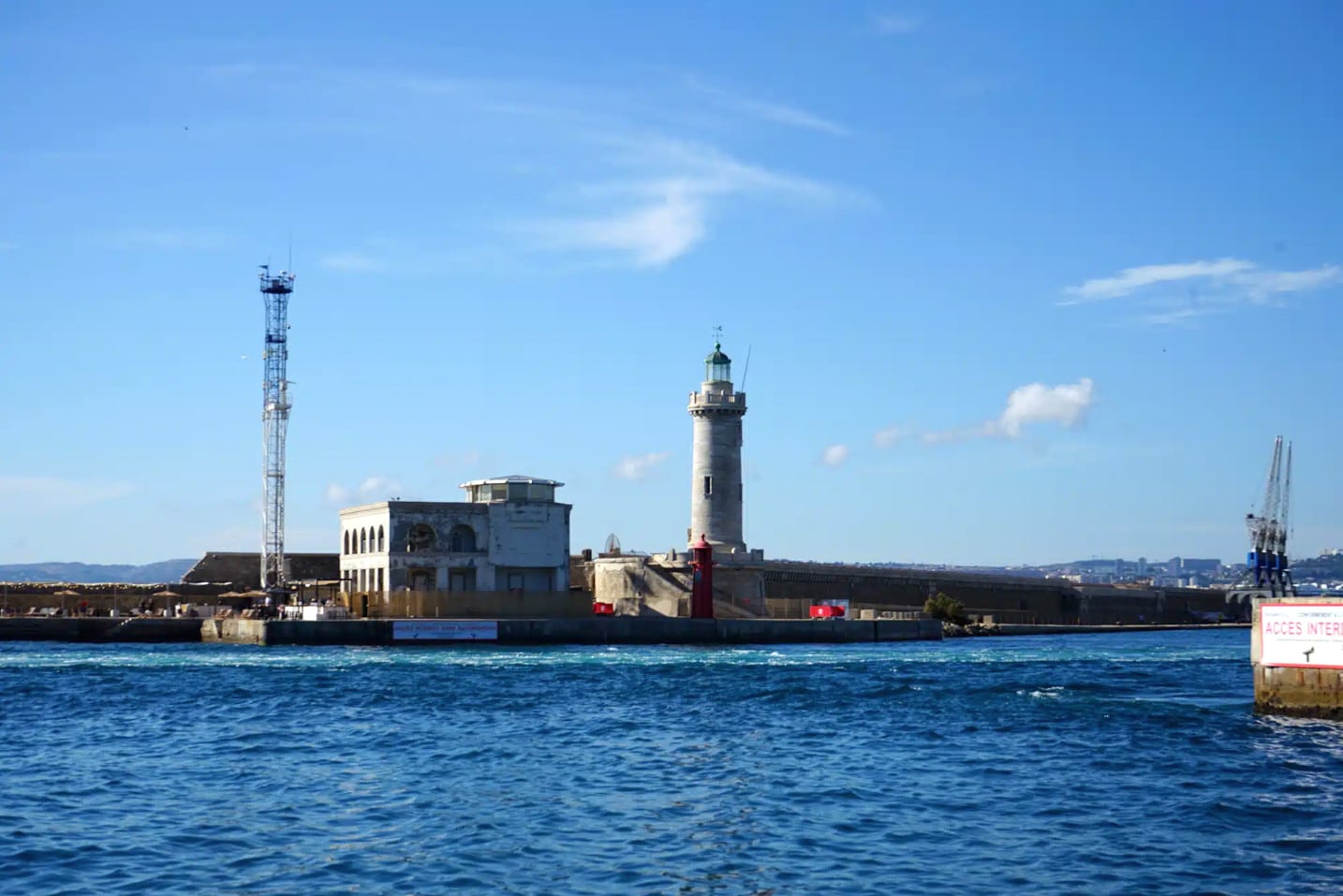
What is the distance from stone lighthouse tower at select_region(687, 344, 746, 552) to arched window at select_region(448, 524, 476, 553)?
15684 millimetres

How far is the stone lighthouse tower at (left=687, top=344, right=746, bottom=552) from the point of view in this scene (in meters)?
88.6

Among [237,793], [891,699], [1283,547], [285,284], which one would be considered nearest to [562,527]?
[285,284]

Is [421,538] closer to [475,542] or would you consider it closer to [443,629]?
[475,542]

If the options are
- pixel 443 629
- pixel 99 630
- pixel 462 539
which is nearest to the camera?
pixel 443 629

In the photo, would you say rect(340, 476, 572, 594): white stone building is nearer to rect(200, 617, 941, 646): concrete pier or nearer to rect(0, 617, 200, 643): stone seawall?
rect(200, 617, 941, 646): concrete pier

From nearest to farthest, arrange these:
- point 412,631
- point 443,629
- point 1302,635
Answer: point 1302,635, point 412,631, point 443,629

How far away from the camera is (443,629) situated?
72.2 meters

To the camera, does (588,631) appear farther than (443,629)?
Yes

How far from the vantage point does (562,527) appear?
80.4 meters

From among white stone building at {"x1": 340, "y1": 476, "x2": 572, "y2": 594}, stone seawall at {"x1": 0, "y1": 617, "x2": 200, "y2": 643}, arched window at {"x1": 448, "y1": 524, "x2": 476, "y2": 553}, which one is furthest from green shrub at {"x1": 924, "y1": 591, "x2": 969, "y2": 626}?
stone seawall at {"x1": 0, "y1": 617, "x2": 200, "y2": 643}

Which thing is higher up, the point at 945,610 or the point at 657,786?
the point at 945,610

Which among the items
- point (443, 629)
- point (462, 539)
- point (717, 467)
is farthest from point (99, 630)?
point (717, 467)

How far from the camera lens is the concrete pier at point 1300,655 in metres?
34.3

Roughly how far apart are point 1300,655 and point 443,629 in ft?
147
